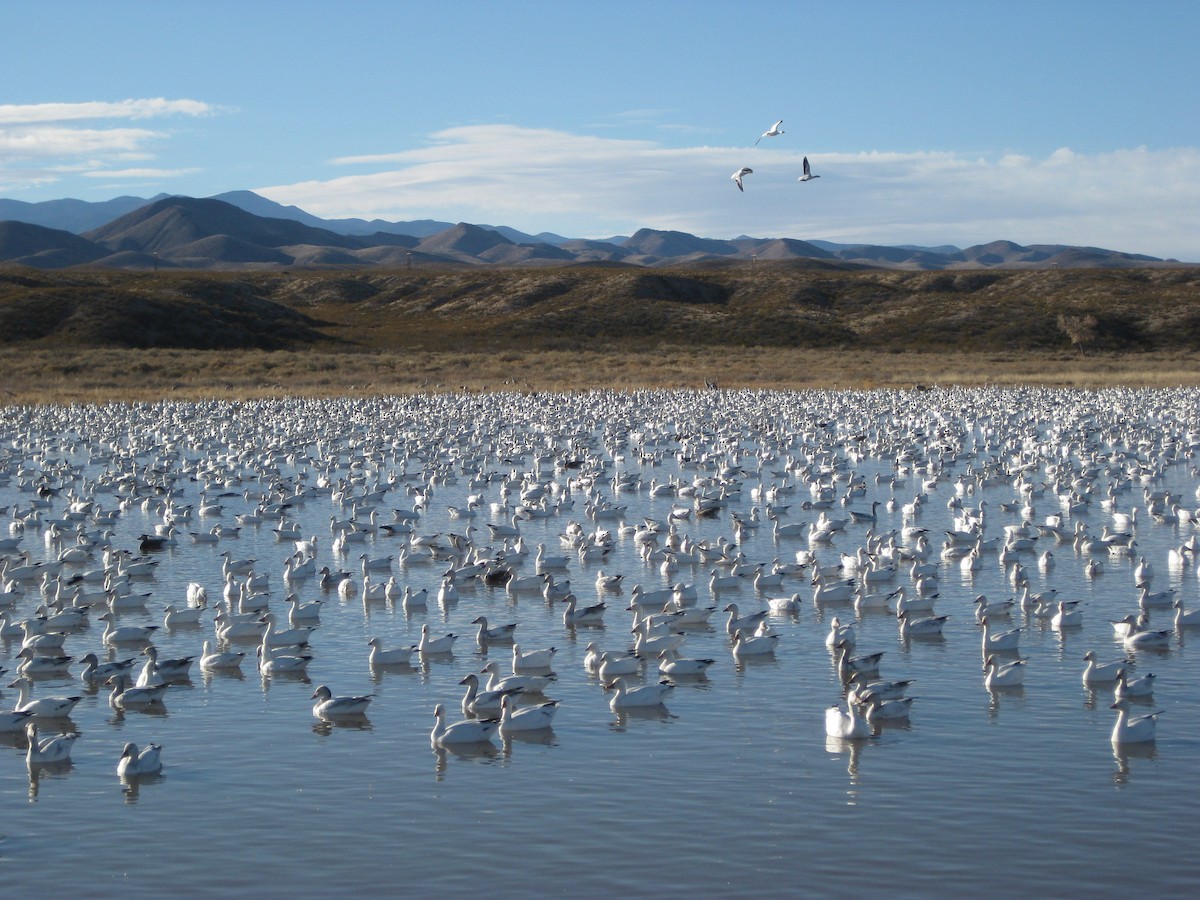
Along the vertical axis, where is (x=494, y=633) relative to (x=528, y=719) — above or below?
Answer: above

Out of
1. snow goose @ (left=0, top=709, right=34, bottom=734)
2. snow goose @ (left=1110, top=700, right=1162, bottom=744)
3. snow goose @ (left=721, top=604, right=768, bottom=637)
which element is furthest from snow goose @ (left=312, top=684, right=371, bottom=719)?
snow goose @ (left=1110, top=700, right=1162, bottom=744)

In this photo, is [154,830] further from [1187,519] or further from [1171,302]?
[1171,302]

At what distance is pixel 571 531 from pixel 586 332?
225ft

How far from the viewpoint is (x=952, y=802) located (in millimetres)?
9922

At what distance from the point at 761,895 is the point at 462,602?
9.20 metres

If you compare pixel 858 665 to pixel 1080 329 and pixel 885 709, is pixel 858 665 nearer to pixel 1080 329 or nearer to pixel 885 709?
pixel 885 709

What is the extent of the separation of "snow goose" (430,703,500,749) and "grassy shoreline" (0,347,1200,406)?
41933 millimetres

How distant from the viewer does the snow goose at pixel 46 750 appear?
10984mm

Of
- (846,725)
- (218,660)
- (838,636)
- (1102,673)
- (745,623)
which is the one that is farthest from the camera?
(745,623)

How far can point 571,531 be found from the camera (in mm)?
21156

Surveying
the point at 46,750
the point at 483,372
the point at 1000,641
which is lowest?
the point at 46,750

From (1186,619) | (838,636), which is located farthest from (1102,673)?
(1186,619)

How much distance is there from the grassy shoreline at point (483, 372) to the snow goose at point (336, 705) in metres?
40.9

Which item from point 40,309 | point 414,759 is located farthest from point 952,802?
point 40,309
